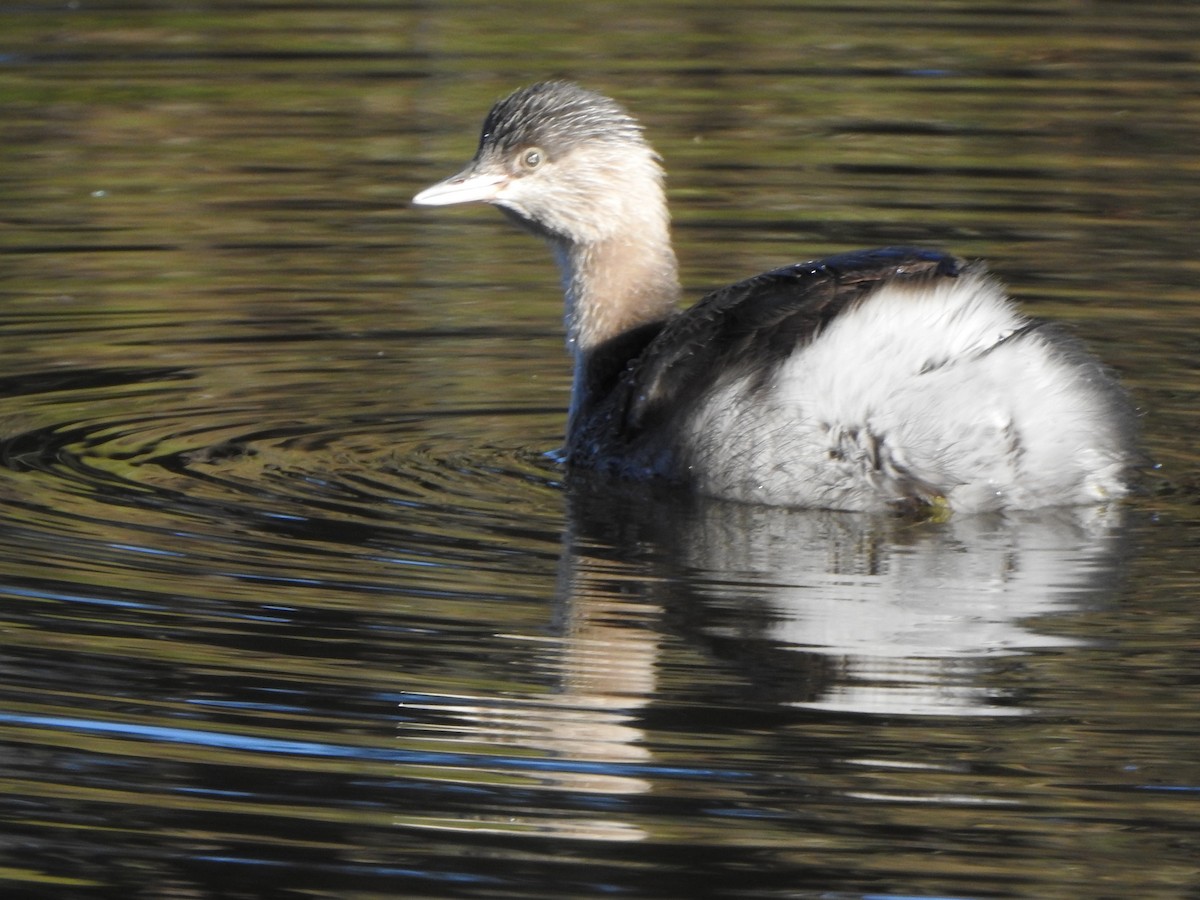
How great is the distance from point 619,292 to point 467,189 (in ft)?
1.96

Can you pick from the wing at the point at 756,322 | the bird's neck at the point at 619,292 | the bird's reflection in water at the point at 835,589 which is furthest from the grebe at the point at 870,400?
the bird's neck at the point at 619,292

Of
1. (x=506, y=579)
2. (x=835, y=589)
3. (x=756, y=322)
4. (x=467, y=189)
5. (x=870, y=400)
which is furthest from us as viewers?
Result: (x=467, y=189)

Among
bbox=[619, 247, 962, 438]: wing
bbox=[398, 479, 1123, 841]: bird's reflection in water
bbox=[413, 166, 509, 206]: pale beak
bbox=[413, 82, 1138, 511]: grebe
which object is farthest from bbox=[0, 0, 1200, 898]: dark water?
bbox=[413, 166, 509, 206]: pale beak

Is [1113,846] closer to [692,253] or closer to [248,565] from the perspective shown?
[248,565]

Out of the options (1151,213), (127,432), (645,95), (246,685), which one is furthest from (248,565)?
(645,95)

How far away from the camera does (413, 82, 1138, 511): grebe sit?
6457 mm

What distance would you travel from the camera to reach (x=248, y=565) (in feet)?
20.5

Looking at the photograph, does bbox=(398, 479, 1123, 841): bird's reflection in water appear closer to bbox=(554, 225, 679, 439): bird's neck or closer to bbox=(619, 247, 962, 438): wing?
bbox=(619, 247, 962, 438): wing

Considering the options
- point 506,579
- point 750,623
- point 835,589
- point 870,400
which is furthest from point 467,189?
point 750,623

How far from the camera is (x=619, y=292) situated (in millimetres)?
7961

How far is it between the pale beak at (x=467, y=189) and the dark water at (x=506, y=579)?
0.70 m

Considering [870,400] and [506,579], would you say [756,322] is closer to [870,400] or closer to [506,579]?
[870,400]

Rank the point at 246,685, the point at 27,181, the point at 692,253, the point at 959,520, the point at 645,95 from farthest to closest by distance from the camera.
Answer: the point at 645,95 → the point at 27,181 → the point at 692,253 → the point at 959,520 → the point at 246,685

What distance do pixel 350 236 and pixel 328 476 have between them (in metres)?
3.71
